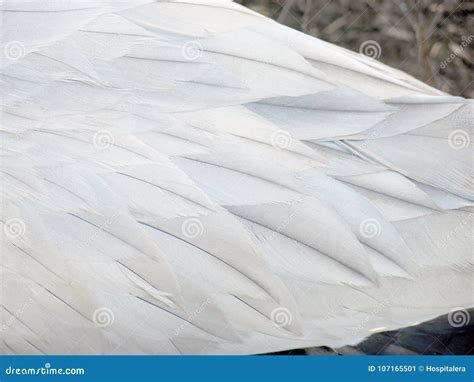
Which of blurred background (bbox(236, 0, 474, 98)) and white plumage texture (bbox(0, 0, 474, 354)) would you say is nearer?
white plumage texture (bbox(0, 0, 474, 354))

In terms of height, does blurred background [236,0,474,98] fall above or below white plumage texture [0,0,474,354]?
above

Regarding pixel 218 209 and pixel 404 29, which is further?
pixel 404 29

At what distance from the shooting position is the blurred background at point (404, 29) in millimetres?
3764

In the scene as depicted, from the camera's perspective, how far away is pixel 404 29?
4.13 meters

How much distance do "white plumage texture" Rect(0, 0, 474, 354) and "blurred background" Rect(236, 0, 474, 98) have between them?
45.8 inches

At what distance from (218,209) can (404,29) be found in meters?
2.02

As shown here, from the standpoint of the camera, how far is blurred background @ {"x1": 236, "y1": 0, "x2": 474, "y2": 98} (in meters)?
3.76

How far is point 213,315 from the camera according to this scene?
254 cm

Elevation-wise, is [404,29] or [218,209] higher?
[404,29]

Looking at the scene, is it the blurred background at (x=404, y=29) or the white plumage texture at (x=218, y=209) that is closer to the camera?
the white plumage texture at (x=218, y=209)

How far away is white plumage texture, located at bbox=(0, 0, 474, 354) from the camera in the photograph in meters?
2.52

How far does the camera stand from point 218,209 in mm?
2516

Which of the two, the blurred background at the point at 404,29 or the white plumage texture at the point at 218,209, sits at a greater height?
the blurred background at the point at 404,29

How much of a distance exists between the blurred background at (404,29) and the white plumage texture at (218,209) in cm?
116
